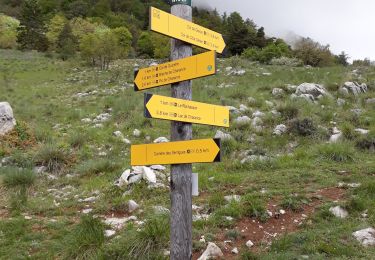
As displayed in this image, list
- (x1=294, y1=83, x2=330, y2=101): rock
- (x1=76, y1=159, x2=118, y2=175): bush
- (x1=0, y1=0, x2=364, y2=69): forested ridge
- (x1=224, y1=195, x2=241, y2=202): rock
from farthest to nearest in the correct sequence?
(x1=0, y1=0, x2=364, y2=69): forested ridge, (x1=294, y1=83, x2=330, y2=101): rock, (x1=76, y1=159, x2=118, y2=175): bush, (x1=224, y1=195, x2=241, y2=202): rock

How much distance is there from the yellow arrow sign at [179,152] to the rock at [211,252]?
4.91ft

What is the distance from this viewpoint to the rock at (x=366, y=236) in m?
4.70

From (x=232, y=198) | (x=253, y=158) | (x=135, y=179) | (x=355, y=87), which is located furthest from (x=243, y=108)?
(x=232, y=198)

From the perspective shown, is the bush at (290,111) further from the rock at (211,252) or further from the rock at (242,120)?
the rock at (211,252)

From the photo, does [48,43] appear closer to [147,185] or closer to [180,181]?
[147,185]

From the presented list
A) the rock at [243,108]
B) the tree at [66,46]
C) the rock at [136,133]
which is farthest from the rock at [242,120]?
the tree at [66,46]

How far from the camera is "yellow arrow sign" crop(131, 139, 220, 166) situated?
3469 mm

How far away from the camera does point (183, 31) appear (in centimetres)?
374

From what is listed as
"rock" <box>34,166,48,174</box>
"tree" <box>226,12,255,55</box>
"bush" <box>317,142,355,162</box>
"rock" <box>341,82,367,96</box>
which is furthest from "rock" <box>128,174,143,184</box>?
"tree" <box>226,12,255,55</box>

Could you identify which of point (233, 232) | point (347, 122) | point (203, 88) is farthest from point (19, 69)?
point (233, 232)

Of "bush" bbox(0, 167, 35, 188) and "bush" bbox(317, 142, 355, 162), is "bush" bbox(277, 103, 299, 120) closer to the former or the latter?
"bush" bbox(317, 142, 355, 162)

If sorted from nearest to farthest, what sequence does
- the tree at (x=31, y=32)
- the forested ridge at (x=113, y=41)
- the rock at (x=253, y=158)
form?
the rock at (x=253, y=158) < the forested ridge at (x=113, y=41) < the tree at (x=31, y=32)

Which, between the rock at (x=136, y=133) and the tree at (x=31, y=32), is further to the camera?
the tree at (x=31, y=32)

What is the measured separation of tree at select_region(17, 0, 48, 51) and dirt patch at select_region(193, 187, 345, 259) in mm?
38685
